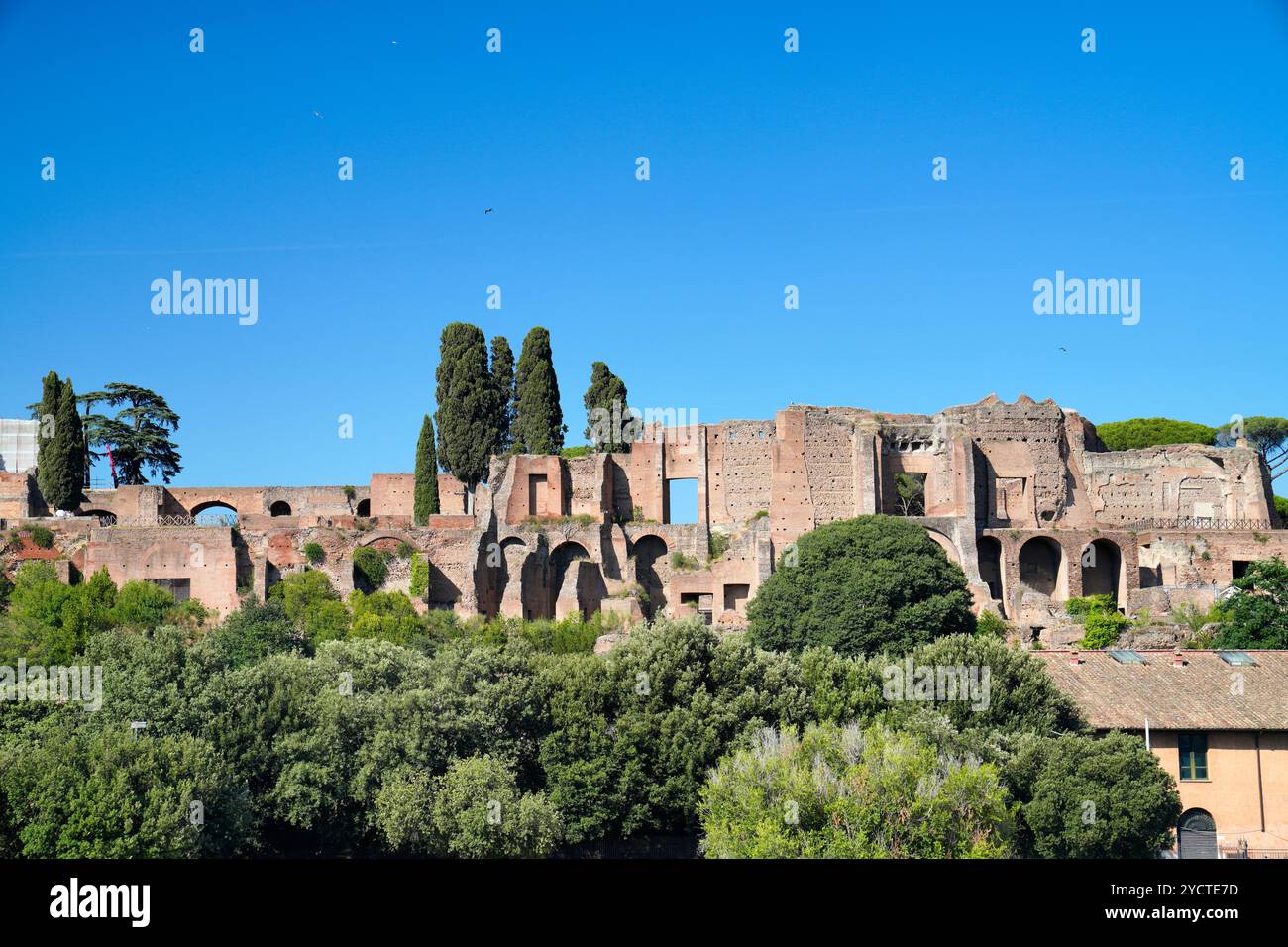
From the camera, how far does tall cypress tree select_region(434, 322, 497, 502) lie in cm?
5219

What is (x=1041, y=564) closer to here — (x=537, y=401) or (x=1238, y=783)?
(x=537, y=401)

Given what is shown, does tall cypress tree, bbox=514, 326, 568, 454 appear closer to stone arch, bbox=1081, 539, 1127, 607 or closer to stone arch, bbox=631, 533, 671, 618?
stone arch, bbox=631, 533, 671, 618

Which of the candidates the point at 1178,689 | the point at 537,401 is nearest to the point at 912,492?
the point at 537,401

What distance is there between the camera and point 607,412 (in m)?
57.3

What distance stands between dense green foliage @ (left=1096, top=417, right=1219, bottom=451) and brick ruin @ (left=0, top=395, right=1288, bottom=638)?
1809cm

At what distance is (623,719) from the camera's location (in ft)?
99.5

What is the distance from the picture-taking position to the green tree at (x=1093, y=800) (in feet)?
82.8

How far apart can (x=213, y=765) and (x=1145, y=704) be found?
1921 centimetres

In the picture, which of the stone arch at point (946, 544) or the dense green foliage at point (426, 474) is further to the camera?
the dense green foliage at point (426, 474)

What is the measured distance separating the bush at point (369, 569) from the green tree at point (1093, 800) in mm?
24820

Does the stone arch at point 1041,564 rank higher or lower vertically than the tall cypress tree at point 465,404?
lower

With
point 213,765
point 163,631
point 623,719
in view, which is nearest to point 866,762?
point 623,719

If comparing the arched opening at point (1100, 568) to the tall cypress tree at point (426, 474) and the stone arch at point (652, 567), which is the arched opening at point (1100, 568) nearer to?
the stone arch at point (652, 567)

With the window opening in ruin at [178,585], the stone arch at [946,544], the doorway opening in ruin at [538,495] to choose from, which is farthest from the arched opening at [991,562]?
the window opening in ruin at [178,585]
